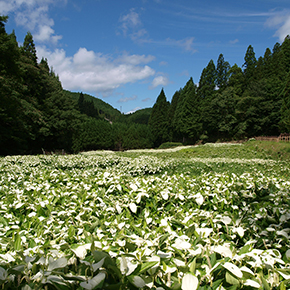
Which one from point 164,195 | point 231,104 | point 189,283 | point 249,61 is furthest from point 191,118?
point 189,283

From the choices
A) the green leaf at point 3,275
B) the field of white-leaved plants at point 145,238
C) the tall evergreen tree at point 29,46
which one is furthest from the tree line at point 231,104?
the green leaf at point 3,275

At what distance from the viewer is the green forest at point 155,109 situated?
14898mm

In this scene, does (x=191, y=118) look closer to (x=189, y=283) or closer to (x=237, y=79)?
(x=237, y=79)

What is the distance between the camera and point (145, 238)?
4.33ft

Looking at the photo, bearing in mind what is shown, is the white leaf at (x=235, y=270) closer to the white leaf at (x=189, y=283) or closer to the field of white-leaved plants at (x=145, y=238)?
the field of white-leaved plants at (x=145, y=238)

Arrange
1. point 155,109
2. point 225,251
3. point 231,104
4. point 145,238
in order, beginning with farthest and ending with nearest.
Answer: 1. point 155,109
2. point 231,104
3. point 145,238
4. point 225,251

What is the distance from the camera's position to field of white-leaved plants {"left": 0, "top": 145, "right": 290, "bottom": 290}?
0.91 metres

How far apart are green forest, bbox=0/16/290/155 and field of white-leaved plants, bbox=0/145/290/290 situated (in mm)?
13687

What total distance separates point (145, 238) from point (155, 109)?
133ft

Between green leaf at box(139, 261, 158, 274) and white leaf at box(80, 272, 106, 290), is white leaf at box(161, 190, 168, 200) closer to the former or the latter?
green leaf at box(139, 261, 158, 274)

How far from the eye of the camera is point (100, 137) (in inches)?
1494

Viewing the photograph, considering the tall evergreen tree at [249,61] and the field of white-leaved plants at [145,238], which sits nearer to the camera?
the field of white-leaved plants at [145,238]

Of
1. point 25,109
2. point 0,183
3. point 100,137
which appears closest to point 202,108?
point 100,137

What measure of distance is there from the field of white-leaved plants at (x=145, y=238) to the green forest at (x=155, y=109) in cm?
1369
